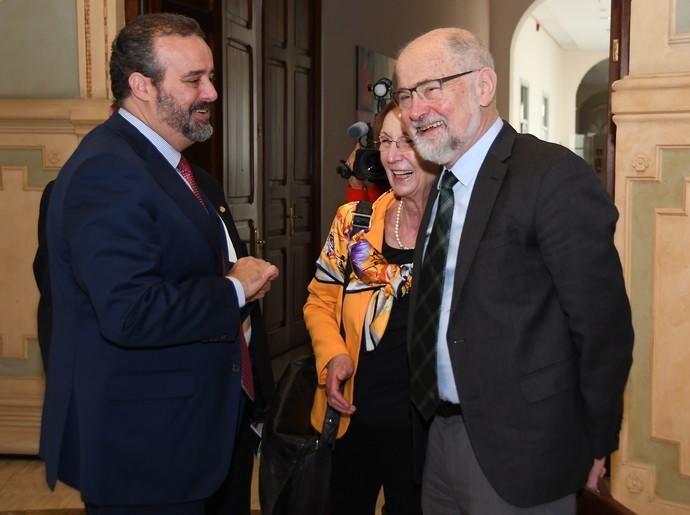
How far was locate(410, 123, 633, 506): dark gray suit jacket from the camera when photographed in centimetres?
158

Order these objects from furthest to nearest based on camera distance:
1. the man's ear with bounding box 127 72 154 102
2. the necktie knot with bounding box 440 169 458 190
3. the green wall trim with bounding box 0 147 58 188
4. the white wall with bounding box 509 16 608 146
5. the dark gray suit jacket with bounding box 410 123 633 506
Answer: the white wall with bounding box 509 16 608 146 → the green wall trim with bounding box 0 147 58 188 → the man's ear with bounding box 127 72 154 102 → the necktie knot with bounding box 440 169 458 190 → the dark gray suit jacket with bounding box 410 123 633 506

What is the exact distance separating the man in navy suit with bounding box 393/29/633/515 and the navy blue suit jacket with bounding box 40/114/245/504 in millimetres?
525

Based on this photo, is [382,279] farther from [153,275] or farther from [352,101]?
[352,101]

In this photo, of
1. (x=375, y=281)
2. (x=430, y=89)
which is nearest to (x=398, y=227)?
(x=375, y=281)

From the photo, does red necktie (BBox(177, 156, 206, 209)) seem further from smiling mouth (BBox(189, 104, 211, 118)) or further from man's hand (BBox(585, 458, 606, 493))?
man's hand (BBox(585, 458, 606, 493))

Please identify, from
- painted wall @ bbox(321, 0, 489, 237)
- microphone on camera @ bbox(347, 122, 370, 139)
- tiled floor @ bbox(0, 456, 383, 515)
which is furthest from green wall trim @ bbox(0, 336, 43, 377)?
painted wall @ bbox(321, 0, 489, 237)

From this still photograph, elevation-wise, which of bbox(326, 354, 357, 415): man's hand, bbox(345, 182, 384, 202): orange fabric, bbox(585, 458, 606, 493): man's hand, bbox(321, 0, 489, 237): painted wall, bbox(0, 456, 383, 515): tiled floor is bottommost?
bbox(0, 456, 383, 515): tiled floor

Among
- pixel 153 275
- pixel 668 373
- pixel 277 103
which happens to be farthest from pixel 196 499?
pixel 277 103

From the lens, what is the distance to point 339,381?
212cm

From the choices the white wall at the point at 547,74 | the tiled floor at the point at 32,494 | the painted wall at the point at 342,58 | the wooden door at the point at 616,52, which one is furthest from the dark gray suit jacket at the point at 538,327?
the white wall at the point at 547,74

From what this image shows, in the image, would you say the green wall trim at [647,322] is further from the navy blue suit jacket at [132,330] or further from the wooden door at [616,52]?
the navy blue suit jacket at [132,330]

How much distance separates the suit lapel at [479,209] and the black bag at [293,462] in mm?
672

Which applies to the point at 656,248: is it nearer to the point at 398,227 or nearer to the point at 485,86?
the point at 398,227

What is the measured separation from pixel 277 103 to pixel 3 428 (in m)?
3.16
